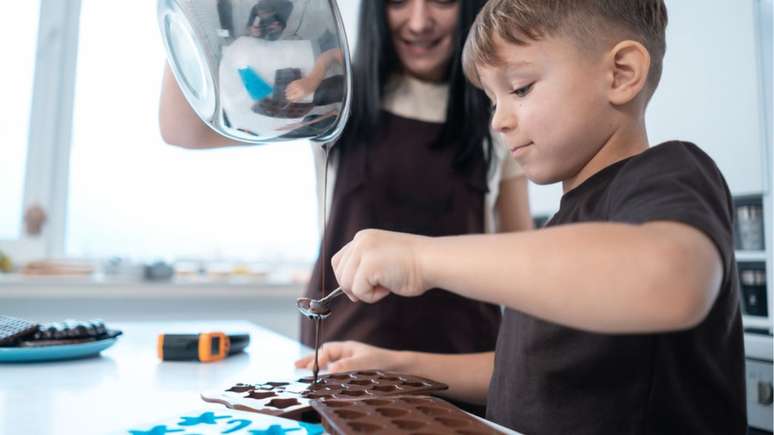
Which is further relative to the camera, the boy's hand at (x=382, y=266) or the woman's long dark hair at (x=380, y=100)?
the woman's long dark hair at (x=380, y=100)

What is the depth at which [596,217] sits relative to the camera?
2.08 feet

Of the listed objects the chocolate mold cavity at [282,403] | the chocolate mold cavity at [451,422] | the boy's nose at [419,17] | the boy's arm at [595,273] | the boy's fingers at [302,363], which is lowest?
the boy's fingers at [302,363]

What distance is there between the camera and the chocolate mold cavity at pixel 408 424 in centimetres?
49

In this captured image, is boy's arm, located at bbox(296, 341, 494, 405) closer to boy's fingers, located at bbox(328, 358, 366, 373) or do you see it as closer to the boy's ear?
boy's fingers, located at bbox(328, 358, 366, 373)

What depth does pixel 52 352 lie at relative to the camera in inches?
33.6

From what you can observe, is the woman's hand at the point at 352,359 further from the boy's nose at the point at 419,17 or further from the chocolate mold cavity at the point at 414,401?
the boy's nose at the point at 419,17

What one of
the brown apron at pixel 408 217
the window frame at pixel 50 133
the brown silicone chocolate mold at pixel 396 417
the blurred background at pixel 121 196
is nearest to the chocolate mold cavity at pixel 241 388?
the brown silicone chocolate mold at pixel 396 417

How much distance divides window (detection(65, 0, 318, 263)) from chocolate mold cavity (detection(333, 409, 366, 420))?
5.47 feet

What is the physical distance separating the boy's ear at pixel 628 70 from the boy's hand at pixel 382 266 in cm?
30

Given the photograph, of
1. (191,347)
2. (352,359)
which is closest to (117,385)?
(191,347)

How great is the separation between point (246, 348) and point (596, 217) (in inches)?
24.6

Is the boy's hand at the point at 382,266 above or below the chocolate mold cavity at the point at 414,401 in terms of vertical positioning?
above

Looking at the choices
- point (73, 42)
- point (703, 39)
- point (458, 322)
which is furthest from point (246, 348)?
point (73, 42)

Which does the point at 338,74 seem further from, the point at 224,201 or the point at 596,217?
the point at 224,201
